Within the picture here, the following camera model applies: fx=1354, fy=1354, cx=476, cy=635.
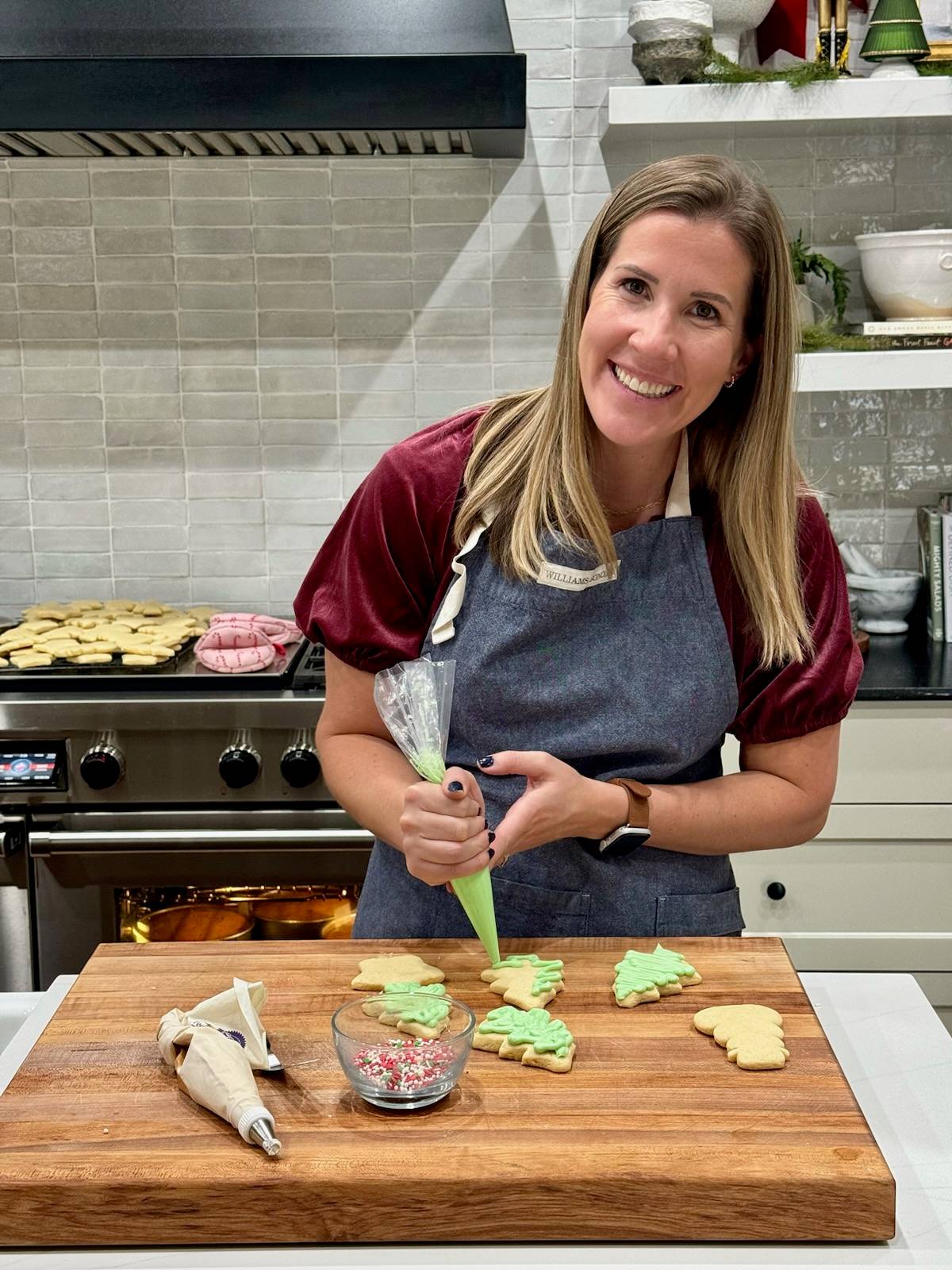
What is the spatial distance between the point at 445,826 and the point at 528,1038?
22cm

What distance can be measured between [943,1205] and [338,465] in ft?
8.02

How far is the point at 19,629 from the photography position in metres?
2.94

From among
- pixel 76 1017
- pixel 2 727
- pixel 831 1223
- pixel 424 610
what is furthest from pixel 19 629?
pixel 831 1223

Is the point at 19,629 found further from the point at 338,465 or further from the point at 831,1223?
the point at 831,1223

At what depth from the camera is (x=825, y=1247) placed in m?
1.04

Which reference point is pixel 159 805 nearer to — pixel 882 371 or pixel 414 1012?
pixel 414 1012

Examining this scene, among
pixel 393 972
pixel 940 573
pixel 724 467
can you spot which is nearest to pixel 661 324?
pixel 724 467

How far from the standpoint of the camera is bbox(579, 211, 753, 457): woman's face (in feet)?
4.69

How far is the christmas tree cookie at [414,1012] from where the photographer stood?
1.16 m

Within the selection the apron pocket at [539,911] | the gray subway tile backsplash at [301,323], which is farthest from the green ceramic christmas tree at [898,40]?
the apron pocket at [539,911]

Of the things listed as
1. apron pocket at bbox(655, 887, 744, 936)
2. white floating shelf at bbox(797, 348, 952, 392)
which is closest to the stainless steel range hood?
white floating shelf at bbox(797, 348, 952, 392)

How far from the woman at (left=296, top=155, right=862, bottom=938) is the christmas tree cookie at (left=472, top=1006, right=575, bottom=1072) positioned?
1.00ft

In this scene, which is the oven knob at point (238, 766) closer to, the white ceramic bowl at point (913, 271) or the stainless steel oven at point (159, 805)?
the stainless steel oven at point (159, 805)

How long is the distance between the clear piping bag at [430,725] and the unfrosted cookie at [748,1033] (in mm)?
235
